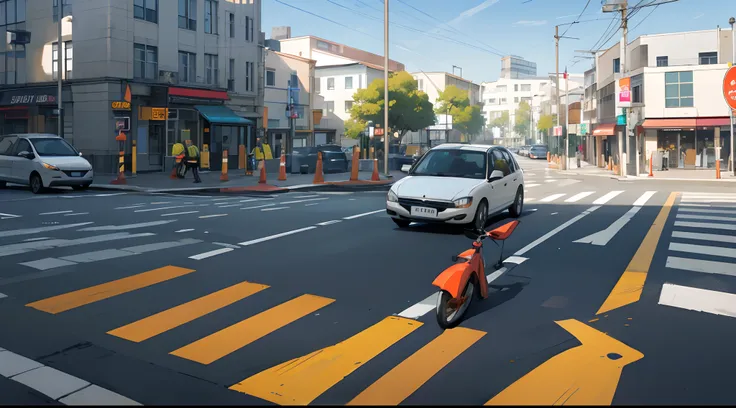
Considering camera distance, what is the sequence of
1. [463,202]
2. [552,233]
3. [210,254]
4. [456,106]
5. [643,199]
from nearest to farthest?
[210,254], [463,202], [552,233], [643,199], [456,106]

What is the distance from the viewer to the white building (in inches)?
1763

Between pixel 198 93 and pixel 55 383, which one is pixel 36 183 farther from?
pixel 55 383

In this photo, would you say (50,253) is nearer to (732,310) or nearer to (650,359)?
(650,359)

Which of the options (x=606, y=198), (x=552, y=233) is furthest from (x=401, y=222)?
(x=606, y=198)

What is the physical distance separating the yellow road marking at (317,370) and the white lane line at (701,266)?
15.4ft

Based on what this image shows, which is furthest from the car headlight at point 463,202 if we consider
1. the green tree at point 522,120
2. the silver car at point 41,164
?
the green tree at point 522,120

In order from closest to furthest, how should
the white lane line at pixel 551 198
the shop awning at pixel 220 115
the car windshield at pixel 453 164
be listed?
the car windshield at pixel 453 164
the white lane line at pixel 551 198
the shop awning at pixel 220 115

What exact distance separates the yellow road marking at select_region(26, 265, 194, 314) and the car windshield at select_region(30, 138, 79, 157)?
620 inches

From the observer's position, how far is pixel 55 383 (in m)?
4.76

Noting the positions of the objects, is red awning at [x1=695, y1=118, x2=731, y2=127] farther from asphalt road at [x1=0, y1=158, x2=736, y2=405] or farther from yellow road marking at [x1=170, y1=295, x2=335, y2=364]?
yellow road marking at [x1=170, y1=295, x2=335, y2=364]

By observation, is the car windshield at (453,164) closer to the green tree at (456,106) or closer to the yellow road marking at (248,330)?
the yellow road marking at (248,330)

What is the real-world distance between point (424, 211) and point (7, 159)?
54.9 feet

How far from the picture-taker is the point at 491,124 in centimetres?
16462

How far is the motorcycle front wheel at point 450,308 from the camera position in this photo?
606 cm
